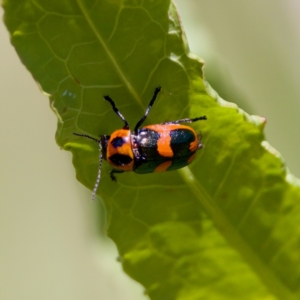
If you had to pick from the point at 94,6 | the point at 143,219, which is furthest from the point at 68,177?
the point at 94,6

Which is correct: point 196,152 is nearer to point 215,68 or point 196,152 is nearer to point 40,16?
point 40,16

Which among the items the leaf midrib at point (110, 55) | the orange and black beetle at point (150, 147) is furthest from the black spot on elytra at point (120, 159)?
the leaf midrib at point (110, 55)

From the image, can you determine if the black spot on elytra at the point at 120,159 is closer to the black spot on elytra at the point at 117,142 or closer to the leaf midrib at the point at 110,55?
the black spot on elytra at the point at 117,142

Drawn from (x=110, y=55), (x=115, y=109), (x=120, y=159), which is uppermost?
(x=110, y=55)

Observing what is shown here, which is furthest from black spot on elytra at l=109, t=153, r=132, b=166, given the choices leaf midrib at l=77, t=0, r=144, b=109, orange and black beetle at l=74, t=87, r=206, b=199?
leaf midrib at l=77, t=0, r=144, b=109

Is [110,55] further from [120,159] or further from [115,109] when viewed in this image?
[120,159]

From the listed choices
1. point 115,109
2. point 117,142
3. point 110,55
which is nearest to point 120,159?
point 117,142
